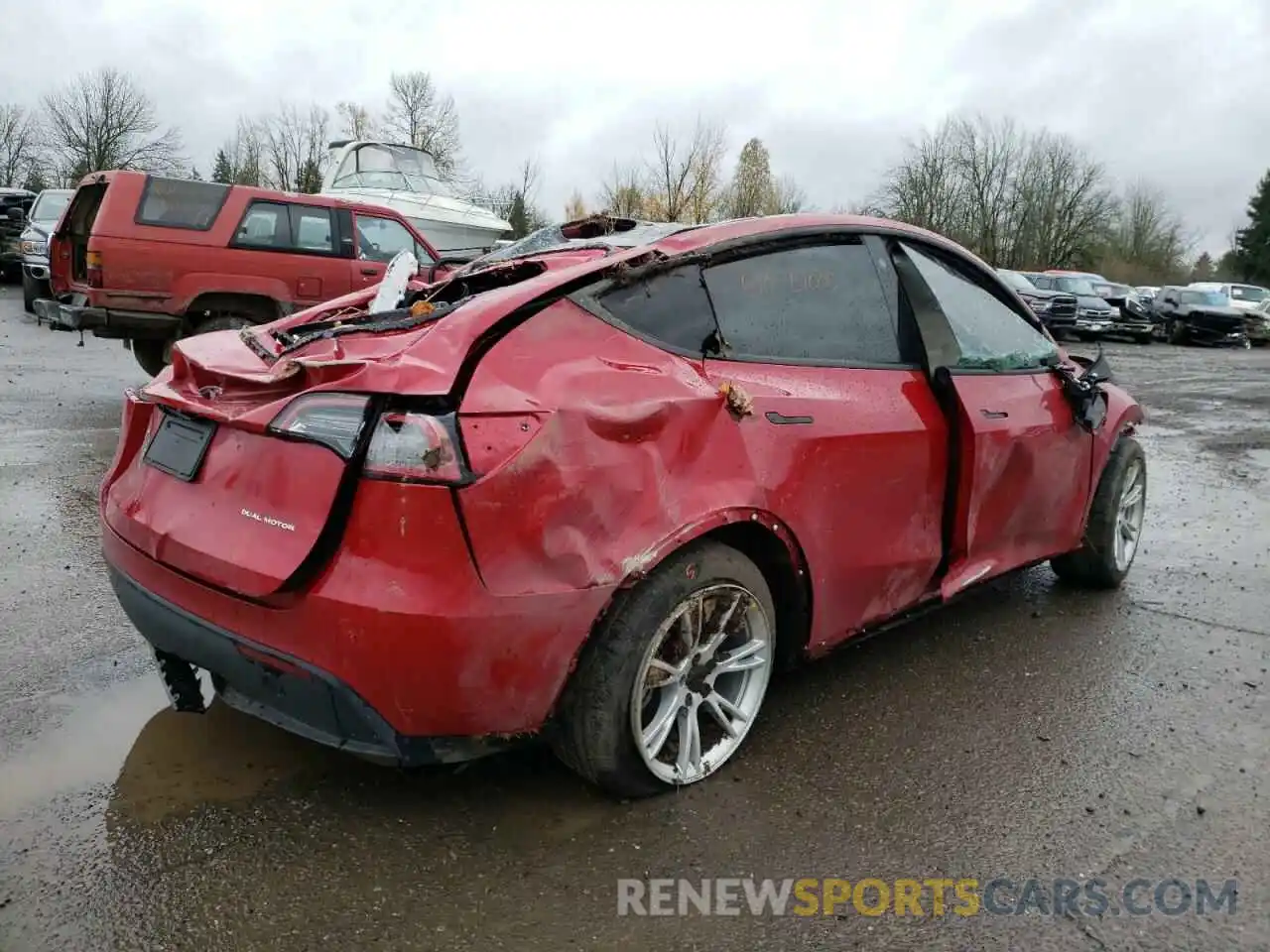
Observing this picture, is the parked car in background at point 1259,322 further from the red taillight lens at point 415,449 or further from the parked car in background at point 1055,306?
the red taillight lens at point 415,449

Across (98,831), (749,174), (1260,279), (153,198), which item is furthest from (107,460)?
(1260,279)

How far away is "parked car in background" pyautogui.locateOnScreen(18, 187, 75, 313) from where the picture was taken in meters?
14.5

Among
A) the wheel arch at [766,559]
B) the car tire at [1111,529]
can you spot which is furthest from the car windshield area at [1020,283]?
the wheel arch at [766,559]

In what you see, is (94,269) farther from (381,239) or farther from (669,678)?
(669,678)

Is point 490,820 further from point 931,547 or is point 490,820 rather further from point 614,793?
point 931,547

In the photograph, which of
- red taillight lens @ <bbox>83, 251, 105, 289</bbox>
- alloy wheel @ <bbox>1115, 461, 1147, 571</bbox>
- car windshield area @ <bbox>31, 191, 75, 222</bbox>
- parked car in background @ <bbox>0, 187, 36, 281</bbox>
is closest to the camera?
alloy wheel @ <bbox>1115, 461, 1147, 571</bbox>

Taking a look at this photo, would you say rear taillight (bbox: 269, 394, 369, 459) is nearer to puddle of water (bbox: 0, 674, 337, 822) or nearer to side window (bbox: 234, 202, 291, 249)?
puddle of water (bbox: 0, 674, 337, 822)

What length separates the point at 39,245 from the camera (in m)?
16.1

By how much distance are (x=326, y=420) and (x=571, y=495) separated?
59 cm

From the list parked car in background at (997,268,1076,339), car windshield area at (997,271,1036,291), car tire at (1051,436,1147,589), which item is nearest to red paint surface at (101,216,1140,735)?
car tire at (1051,436,1147,589)

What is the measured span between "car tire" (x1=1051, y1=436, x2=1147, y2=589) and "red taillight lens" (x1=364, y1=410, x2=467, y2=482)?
329 centimetres

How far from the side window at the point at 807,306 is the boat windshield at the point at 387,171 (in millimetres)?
13135

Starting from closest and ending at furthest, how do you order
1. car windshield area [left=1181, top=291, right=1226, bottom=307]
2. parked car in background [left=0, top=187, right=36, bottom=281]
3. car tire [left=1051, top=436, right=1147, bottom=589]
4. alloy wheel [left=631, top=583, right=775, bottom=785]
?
alloy wheel [left=631, top=583, right=775, bottom=785]
car tire [left=1051, top=436, right=1147, bottom=589]
parked car in background [left=0, top=187, right=36, bottom=281]
car windshield area [left=1181, top=291, right=1226, bottom=307]

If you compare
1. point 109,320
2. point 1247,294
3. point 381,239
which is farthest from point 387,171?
point 1247,294
